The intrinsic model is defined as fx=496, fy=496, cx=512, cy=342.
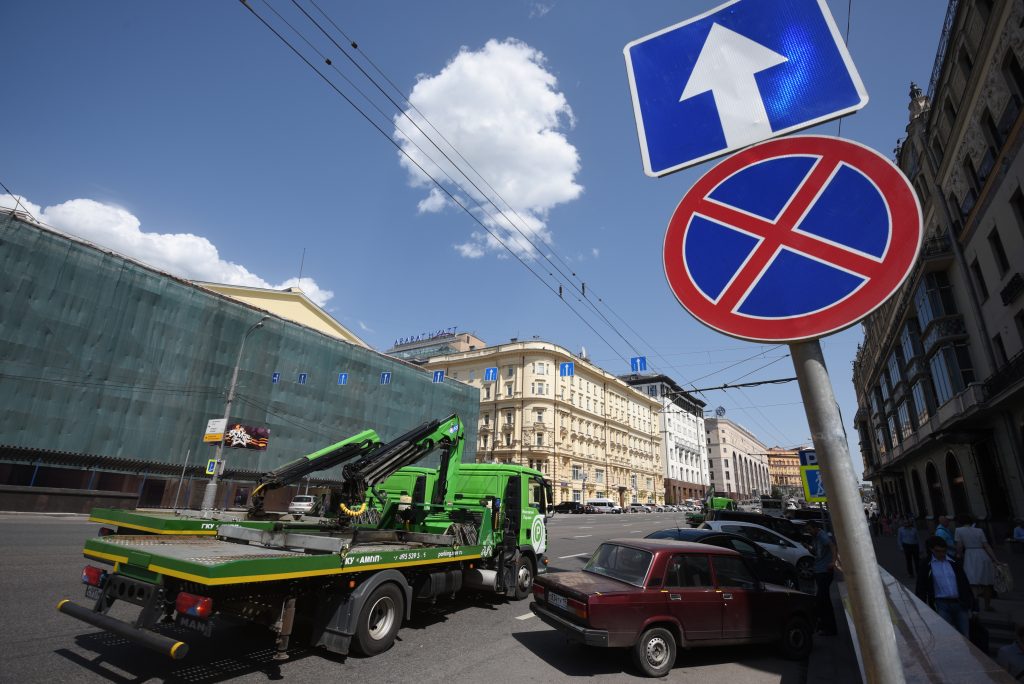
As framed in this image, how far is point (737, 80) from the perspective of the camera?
81.3 inches

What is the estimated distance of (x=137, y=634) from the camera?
4.90 metres

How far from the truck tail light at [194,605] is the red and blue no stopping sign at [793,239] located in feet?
17.7

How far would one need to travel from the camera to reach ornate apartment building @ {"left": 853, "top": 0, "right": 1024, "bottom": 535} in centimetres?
1794

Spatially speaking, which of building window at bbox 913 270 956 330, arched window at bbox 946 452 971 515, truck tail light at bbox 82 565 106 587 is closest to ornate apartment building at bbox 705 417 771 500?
arched window at bbox 946 452 971 515

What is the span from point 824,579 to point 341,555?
27.6 feet

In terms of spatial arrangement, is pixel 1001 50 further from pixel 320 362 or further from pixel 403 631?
pixel 320 362

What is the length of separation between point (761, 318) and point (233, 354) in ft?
138

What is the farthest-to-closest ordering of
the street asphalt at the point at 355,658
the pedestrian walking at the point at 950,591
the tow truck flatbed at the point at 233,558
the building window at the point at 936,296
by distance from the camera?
the building window at the point at 936,296
the pedestrian walking at the point at 950,591
the street asphalt at the point at 355,658
the tow truck flatbed at the point at 233,558

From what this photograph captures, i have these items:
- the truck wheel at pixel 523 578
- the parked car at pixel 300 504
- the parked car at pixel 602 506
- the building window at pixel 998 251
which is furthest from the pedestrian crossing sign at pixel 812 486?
the parked car at pixel 602 506

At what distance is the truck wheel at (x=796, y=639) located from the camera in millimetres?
7605

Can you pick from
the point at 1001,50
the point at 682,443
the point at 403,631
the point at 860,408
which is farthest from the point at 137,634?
the point at 682,443

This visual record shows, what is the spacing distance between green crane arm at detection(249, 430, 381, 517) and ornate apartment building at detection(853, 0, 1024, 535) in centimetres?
2168

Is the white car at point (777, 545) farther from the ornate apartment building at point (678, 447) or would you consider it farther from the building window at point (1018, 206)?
the ornate apartment building at point (678, 447)

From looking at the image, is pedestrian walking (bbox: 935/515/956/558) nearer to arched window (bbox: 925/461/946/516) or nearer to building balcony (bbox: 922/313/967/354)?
building balcony (bbox: 922/313/967/354)
